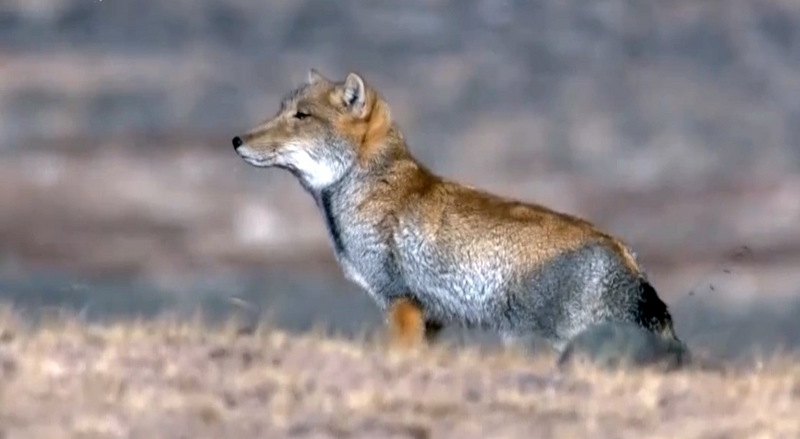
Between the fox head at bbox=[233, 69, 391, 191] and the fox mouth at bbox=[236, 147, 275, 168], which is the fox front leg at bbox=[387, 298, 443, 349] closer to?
the fox head at bbox=[233, 69, 391, 191]

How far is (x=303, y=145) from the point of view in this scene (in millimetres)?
15820

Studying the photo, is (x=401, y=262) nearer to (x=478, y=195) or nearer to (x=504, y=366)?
(x=478, y=195)

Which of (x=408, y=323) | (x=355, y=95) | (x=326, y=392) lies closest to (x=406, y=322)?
(x=408, y=323)

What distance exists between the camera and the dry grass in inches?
417

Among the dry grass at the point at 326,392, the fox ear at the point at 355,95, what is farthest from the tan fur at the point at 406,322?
the fox ear at the point at 355,95

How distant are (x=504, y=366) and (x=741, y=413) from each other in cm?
200

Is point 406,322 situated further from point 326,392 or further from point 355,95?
point 326,392

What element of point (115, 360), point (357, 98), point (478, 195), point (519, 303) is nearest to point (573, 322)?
point (519, 303)

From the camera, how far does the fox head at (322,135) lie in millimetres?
15812

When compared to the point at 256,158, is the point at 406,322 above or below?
below

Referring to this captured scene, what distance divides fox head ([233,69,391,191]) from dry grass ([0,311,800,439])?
7.18ft

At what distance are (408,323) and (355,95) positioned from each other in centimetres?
206

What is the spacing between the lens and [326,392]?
11594 millimetres

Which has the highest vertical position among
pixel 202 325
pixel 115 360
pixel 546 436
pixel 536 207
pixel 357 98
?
pixel 357 98
